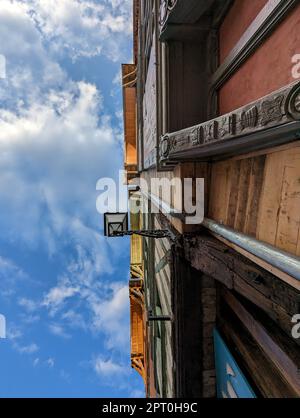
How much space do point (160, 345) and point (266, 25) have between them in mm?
8199

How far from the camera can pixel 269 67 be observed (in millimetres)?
2992

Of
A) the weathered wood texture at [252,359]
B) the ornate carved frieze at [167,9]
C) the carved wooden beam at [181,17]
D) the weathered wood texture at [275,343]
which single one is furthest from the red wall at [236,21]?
the weathered wood texture at [252,359]

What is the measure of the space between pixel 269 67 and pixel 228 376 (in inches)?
183

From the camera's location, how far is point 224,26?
4309mm

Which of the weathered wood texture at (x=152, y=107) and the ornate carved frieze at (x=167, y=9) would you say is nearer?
the ornate carved frieze at (x=167, y=9)

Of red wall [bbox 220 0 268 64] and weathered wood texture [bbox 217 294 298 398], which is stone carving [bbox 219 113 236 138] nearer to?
red wall [bbox 220 0 268 64]

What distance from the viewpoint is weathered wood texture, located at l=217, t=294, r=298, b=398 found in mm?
3188

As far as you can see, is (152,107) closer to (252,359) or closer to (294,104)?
(294,104)

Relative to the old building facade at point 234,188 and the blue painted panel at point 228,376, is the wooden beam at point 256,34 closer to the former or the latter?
the old building facade at point 234,188

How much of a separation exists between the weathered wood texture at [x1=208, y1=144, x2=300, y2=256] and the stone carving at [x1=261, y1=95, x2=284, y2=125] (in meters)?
0.46

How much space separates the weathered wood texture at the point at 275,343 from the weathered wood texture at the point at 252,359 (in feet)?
0.51

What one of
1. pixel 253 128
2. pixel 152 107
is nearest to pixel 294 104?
pixel 253 128

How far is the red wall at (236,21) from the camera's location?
3244mm
